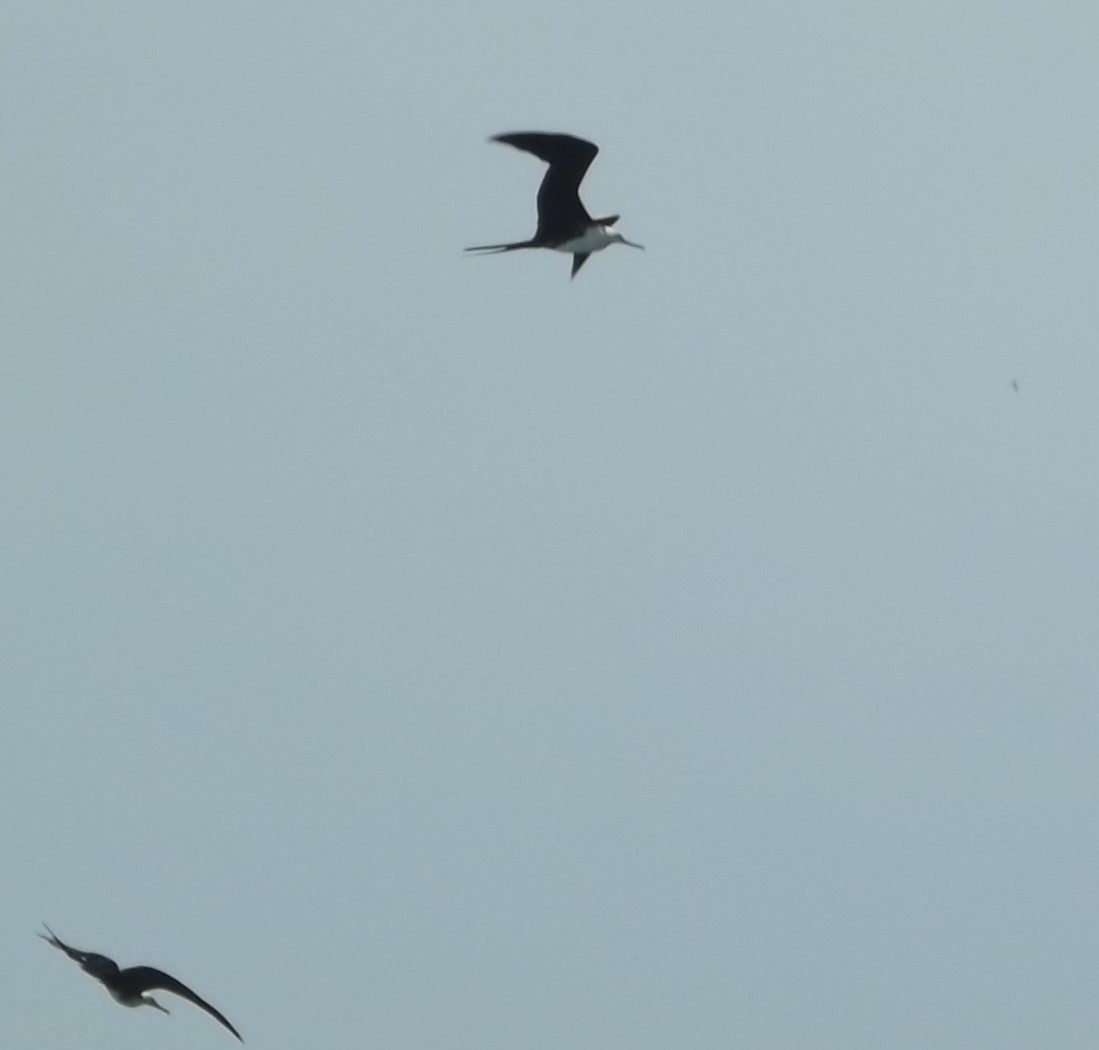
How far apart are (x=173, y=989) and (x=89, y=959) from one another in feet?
3.59

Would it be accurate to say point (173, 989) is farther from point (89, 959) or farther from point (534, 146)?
point (534, 146)

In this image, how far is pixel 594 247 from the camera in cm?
2692

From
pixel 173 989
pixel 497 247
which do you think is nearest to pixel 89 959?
pixel 173 989

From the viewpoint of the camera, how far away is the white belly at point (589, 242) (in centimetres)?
2653

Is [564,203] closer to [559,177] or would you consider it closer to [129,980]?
[559,177]

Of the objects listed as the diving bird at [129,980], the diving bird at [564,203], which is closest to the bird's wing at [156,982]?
the diving bird at [129,980]

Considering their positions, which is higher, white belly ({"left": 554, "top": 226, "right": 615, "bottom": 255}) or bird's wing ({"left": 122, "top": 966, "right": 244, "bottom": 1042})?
white belly ({"left": 554, "top": 226, "right": 615, "bottom": 255})

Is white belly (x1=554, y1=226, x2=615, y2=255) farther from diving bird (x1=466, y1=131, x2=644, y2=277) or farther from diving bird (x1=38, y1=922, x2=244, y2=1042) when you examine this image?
diving bird (x1=38, y1=922, x2=244, y2=1042)

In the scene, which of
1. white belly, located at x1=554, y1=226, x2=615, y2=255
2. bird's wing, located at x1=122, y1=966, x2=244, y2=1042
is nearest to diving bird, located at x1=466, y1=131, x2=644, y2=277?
white belly, located at x1=554, y1=226, x2=615, y2=255

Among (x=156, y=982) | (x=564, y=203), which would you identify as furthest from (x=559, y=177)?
(x=156, y=982)

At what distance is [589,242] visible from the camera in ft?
87.8

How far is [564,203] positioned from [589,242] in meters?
0.87

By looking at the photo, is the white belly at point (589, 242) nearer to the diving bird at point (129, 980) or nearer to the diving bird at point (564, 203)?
the diving bird at point (564, 203)

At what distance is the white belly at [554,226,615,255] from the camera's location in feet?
87.0
